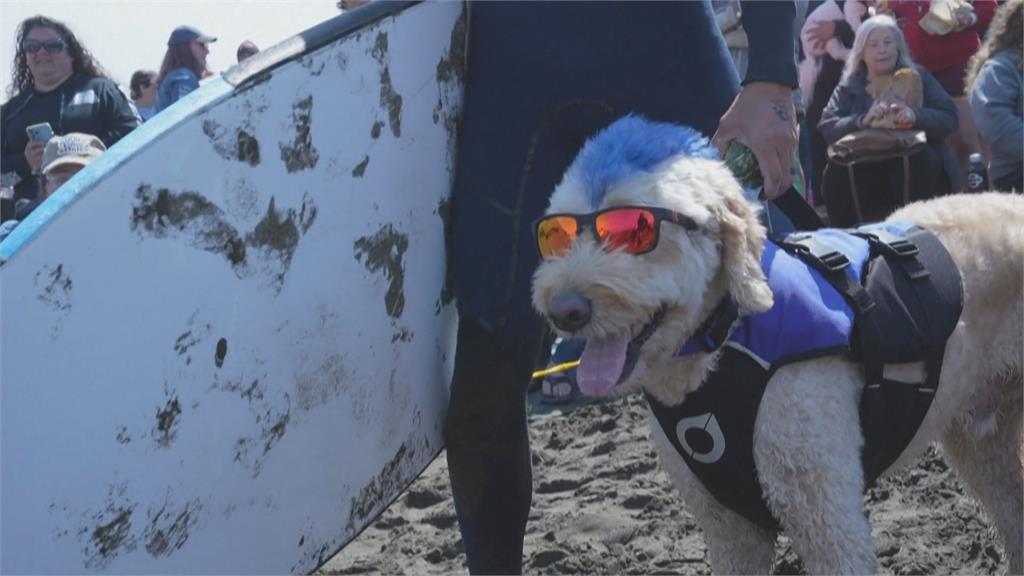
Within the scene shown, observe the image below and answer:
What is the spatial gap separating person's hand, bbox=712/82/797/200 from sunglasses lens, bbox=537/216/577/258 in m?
0.52

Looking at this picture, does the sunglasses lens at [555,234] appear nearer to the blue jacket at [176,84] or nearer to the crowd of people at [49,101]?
the crowd of people at [49,101]

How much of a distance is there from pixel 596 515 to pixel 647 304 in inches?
88.7

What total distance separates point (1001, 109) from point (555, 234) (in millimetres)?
5338

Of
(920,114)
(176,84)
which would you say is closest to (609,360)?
(920,114)

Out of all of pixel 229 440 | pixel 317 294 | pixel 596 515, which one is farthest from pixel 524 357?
Result: pixel 596 515

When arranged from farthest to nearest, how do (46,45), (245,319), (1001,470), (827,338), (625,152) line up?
(46,45) < (1001,470) < (245,319) < (827,338) < (625,152)

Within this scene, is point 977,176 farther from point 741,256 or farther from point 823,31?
point 741,256

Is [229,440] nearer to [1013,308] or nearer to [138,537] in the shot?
[138,537]

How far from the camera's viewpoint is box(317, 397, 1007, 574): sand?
3977 millimetres

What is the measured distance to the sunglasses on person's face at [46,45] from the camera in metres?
6.65

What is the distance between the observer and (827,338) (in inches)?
108

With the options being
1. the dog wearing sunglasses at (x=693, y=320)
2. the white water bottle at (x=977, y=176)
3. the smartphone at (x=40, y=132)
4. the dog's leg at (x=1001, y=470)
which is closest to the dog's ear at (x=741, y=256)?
the dog wearing sunglasses at (x=693, y=320)

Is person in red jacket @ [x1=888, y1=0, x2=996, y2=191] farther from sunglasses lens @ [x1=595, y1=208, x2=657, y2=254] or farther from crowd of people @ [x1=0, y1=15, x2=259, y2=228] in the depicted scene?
sunglasses lens @ [x1=595, y1=208, x2=657, y2=254]

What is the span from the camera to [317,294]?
3072 mm
